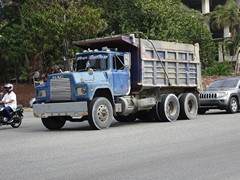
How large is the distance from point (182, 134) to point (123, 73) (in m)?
3.69

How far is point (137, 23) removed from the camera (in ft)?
94.7

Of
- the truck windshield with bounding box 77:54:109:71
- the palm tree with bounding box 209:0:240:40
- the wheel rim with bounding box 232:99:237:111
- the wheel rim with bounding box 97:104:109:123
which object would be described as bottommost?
the wheel rim with bounding box 232:99:237:111

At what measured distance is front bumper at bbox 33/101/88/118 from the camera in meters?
11.4

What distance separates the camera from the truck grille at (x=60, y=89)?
11773 mm

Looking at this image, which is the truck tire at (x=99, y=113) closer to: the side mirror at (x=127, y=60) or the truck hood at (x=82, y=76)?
the truck hood at (x=82, y=76)

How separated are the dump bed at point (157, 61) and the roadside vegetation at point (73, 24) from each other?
33.7 feet

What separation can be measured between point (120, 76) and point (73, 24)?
13.0 meters

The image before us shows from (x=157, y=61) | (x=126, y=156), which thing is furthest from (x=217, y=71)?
(x=126, y=156)

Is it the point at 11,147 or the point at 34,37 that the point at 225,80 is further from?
the point at 34,37

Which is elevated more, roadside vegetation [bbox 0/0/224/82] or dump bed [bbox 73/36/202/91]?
roadside vegetation [bbox 0/0/224/82]

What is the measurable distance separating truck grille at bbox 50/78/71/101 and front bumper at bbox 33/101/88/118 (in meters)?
0.26

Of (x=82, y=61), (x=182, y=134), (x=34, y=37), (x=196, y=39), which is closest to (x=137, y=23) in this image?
(x=34, y=37)

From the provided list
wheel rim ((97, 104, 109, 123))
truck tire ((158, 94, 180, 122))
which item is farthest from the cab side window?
truck tire ((158, 94, 180, 122))

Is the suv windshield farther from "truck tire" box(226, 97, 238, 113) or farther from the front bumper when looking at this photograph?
the front bumper
